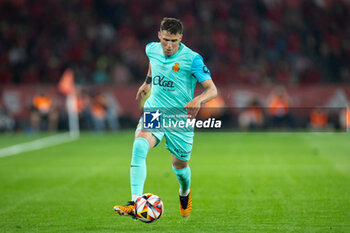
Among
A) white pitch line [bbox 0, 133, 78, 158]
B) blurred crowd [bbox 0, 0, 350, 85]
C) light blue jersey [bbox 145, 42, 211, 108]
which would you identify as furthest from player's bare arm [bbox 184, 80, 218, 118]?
blurred crowd [bbox 0, 0, 350, 85]

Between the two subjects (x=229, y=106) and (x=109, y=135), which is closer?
(x=109, y=135)

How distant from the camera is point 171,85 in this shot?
7172 millimetres

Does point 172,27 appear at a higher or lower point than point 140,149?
higher

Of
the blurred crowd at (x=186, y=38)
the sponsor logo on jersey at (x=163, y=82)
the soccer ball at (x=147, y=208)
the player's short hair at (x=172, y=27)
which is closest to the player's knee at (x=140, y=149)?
the soccer ball at (x=147, y=208)

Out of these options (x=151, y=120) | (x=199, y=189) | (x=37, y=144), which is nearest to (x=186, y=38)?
(x=37, y=144)

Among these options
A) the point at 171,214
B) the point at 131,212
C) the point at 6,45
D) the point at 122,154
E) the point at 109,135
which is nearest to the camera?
the point at 131,212

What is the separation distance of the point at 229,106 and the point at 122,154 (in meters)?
10.6

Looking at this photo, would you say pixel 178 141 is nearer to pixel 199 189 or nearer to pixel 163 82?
pixel 163 82

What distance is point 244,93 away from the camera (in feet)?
85.7

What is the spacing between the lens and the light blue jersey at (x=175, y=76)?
23.4 ft

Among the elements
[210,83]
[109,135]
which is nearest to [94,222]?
[210,83]

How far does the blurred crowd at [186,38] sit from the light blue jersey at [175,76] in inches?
776

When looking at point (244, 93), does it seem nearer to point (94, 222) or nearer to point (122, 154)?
point (122, 154)

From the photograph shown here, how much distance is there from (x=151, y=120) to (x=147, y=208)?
115 centimetres
